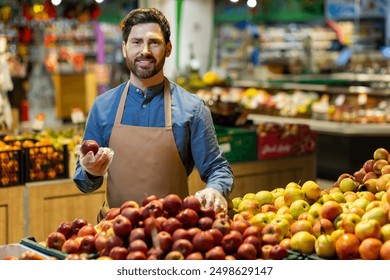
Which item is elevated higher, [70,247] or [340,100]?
[340,100]

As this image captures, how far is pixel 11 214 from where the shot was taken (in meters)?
A: 5.98

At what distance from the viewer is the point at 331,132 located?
9398mm

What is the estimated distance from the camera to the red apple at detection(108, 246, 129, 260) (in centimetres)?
288

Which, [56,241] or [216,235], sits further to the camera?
[56,241]

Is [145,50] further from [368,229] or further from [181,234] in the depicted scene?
[368,229]

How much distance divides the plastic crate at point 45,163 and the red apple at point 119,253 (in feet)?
10.9

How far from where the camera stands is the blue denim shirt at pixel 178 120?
13.0 feet

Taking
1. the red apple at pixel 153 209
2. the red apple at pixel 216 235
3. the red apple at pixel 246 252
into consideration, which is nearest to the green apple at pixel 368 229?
the red apple at pixel 246 252

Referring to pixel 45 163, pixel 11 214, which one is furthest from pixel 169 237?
pixel 45 163

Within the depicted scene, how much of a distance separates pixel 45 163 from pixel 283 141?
7.89ft

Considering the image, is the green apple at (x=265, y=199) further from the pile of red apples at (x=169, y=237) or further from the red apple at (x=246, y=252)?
the red apple at (x=246, y=252)

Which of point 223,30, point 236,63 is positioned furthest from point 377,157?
point 223,30
